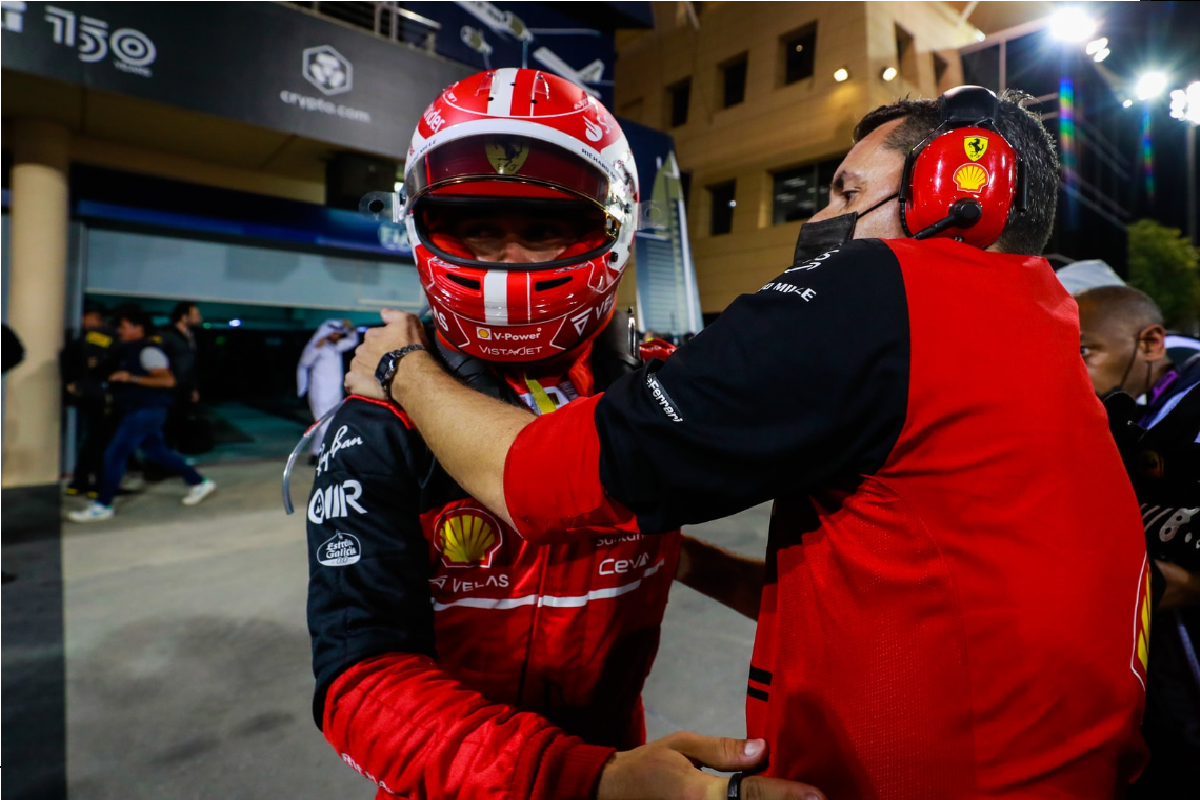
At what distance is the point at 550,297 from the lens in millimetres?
1125

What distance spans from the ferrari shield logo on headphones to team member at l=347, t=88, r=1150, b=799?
222mm

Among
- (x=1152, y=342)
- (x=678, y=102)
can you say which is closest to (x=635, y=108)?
(x=678, y=102)

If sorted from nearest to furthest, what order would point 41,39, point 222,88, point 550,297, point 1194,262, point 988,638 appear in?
point 988,638, point 550,297, point 41,39, point 222,88, point 1194,262

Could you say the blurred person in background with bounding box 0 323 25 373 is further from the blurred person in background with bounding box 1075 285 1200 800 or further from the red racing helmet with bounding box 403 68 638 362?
the blurred person in background with bounding box 1075 285 1200 800

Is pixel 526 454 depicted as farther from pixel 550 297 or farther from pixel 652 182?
pixel 652 182

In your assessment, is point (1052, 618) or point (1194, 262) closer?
point (1052, 618)

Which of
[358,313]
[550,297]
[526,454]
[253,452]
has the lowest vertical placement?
[253,452]

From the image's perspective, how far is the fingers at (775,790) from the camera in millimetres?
714

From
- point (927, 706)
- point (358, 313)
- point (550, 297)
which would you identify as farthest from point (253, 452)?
point (927, 706)

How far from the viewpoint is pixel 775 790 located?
73 centimetres

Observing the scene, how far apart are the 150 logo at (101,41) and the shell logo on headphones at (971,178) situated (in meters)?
6.26

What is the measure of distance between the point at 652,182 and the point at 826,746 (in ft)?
29.0

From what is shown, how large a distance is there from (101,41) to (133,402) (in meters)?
2.76

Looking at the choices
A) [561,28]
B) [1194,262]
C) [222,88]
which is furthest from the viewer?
[1194,262]
